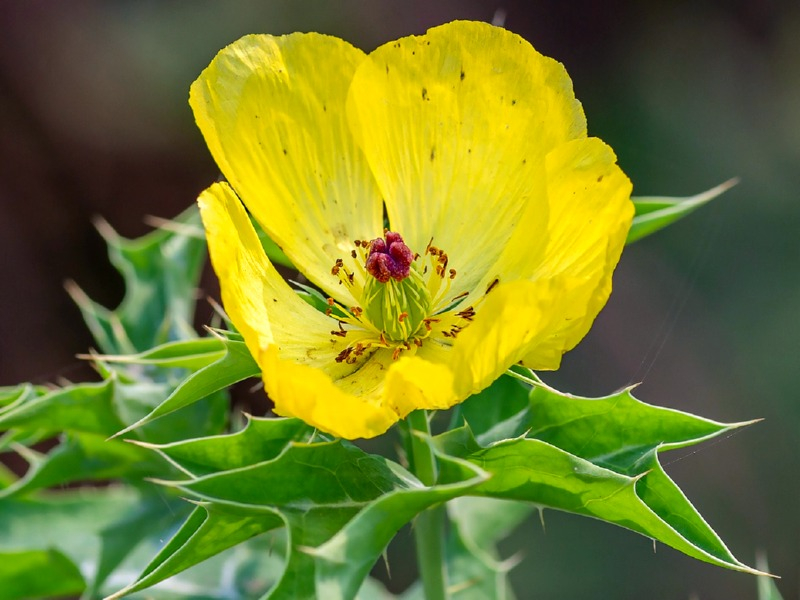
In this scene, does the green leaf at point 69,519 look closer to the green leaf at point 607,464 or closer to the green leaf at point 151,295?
the green leaf at point 151,295

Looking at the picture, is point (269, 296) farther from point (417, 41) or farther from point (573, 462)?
point (573, 462)

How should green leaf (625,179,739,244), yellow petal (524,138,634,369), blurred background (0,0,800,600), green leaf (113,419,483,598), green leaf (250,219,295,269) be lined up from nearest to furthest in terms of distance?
green leaf (113,419,483,598) < yellow petal (524,138,634,369) < green leaf (625,179,739,244) < green leaf (250,219,295,269) < blurred background (0,0,800,600)

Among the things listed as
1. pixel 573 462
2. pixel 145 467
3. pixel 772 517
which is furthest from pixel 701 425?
pixel 772 517

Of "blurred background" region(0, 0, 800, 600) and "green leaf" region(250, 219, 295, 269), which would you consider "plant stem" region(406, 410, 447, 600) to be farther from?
"blurred background" region(0, 0, 800, 600)

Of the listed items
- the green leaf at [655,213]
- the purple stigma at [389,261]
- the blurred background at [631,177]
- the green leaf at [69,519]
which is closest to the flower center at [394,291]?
the purple stigma at [389,261]

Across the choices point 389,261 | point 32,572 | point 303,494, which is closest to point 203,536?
point 303,494

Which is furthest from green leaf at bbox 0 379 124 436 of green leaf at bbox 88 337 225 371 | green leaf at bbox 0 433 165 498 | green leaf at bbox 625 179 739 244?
green leaf at bbox 625 179 739 244
